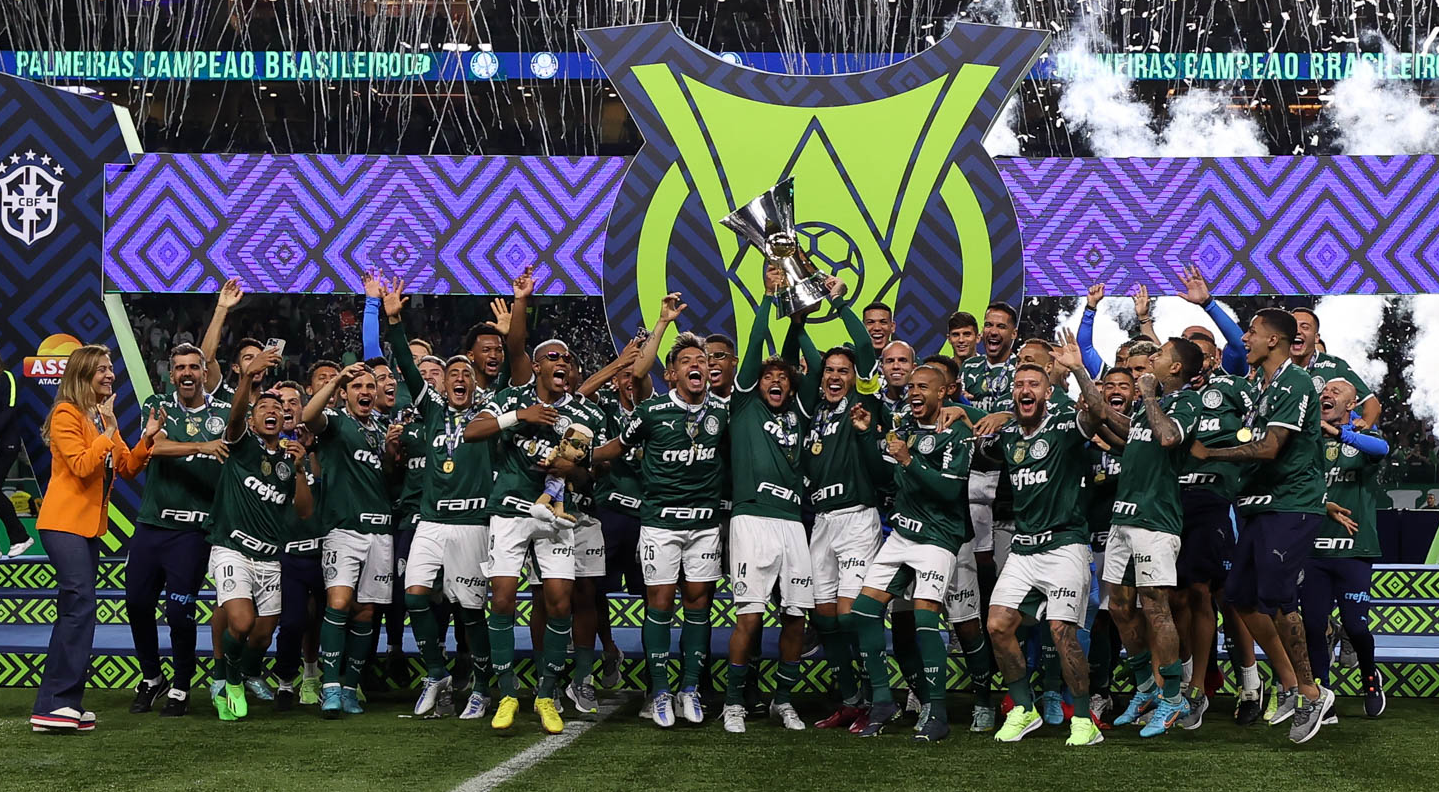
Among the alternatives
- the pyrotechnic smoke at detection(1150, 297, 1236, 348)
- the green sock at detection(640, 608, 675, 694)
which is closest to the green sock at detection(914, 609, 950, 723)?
the green sock at detection(640, 608, 675, 694)

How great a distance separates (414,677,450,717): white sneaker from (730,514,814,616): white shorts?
1618mm

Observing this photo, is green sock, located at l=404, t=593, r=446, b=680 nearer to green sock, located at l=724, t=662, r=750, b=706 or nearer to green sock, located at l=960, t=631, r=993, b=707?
green sock, located at l=724, t=662, r=750, b=706

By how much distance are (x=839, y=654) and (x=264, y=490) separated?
9.81 feet

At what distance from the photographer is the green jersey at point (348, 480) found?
723 cm

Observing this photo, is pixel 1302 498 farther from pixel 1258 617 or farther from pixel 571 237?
pixel 571 237

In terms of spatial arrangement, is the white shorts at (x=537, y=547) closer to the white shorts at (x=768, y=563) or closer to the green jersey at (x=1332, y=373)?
the white shorts at (x=768, y=563)

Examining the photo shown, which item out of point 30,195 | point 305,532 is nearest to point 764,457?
point 305,532

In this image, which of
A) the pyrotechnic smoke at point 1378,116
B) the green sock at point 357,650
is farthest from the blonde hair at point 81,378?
the pyrotechnic smoke at point 1378,116

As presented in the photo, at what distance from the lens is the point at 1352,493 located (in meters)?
7.37

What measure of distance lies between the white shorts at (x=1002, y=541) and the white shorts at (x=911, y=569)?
1.42ft

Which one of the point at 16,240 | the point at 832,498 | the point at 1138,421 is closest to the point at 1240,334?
the point at 1138,421

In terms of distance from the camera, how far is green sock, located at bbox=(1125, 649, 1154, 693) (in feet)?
22.5

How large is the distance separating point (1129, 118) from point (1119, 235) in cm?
→ 1503

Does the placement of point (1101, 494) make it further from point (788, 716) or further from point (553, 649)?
point (553, 649)
